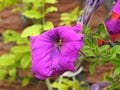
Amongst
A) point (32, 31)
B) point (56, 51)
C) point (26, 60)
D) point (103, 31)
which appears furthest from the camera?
point (26, 60)

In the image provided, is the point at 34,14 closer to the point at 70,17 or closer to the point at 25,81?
the point at 70,17

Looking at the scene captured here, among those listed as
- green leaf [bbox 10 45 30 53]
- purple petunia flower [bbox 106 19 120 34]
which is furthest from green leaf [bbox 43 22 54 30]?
purple petunia flower [bbox 106 19 120 34]

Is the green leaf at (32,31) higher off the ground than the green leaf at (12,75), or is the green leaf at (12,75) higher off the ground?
the green leaf at (32,31)

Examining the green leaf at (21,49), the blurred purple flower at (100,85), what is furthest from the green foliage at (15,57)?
the blurred purple flower at (100,85)

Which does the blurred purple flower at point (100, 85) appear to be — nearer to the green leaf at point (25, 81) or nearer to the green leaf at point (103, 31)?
the green leaf at point (103, 31)

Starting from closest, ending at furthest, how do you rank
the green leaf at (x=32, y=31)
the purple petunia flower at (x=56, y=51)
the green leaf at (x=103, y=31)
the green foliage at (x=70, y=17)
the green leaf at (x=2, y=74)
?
the purple petunia flower at (x=56, y=51) < the green leaf at (x=103, y=31) < the green leaf at (x=32, y=31) < the green foliage at (x=70, y=17) < the green leaf at (x=2, y=74)

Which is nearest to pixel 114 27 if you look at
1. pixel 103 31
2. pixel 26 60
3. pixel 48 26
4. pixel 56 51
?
pixel 103 31

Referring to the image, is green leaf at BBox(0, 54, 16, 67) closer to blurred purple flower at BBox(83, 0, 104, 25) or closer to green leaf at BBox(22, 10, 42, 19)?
green leaf at BBox(22, 10, 42, 19)
